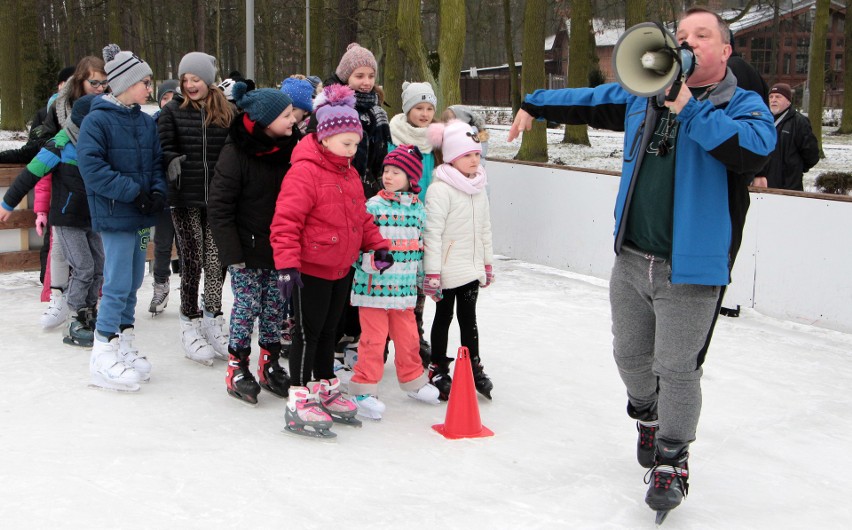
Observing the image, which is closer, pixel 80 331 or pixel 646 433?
pixel 646 433

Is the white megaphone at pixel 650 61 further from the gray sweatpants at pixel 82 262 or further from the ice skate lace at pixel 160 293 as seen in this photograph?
the ice skate lace at pixel 160 293

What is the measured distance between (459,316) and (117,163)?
6.22ft

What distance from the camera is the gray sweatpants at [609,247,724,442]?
10.1ft

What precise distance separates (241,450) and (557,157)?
51.4ft

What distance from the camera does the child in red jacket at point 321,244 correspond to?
12.4 feet

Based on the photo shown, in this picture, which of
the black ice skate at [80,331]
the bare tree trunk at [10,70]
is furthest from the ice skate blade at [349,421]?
the bare tree trunk at [10,70]

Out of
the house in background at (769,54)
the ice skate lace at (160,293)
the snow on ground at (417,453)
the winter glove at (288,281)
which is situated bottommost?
the snow on ground at (417,453)

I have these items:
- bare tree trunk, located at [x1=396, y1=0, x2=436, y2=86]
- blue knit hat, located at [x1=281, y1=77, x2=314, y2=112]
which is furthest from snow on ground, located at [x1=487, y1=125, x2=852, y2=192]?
blue knit hat, located at [x1=281, y1=77, x2=314, y2=112]

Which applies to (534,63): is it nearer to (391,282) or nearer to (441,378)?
(441,378)

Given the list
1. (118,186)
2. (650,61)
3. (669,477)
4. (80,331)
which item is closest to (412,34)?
(80,331)

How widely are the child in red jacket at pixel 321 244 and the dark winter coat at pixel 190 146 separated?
102cm

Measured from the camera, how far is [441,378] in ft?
15.0

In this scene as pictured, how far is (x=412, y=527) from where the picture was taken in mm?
3023

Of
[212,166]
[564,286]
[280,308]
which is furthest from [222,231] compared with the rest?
[564,286]
